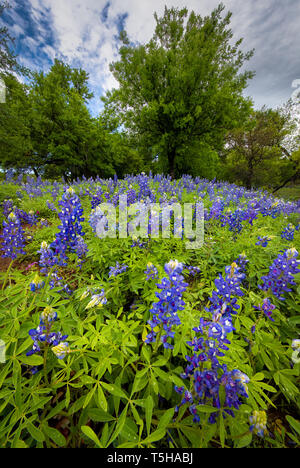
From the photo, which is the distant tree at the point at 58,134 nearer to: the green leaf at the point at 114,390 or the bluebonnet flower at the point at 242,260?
the bluebonnet flower at the point at 242,260

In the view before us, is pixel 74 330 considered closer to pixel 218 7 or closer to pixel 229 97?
pixel 229 97

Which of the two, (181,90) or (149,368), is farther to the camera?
(181,90)

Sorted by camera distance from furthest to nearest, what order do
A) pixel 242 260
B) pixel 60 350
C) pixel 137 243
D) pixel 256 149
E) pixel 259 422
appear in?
pixel 256 149, pixel 137 243, pixel 242 260, pixel 60 350, pixel 259 422

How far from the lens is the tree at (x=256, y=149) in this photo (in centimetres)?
1644

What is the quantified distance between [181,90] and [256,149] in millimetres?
9522

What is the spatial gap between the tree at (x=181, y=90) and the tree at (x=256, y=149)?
9.42ft

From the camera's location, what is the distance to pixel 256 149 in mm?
16641

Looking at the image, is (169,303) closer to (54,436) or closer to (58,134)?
(54,436)

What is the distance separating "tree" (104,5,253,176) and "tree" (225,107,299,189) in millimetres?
2872

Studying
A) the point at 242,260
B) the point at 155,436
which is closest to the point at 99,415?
the point at 155,436

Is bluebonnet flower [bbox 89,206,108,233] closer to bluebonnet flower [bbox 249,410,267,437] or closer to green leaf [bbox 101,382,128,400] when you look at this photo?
green leaf [bbox 101,382,128,400]

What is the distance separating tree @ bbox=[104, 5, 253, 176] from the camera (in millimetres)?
12413
